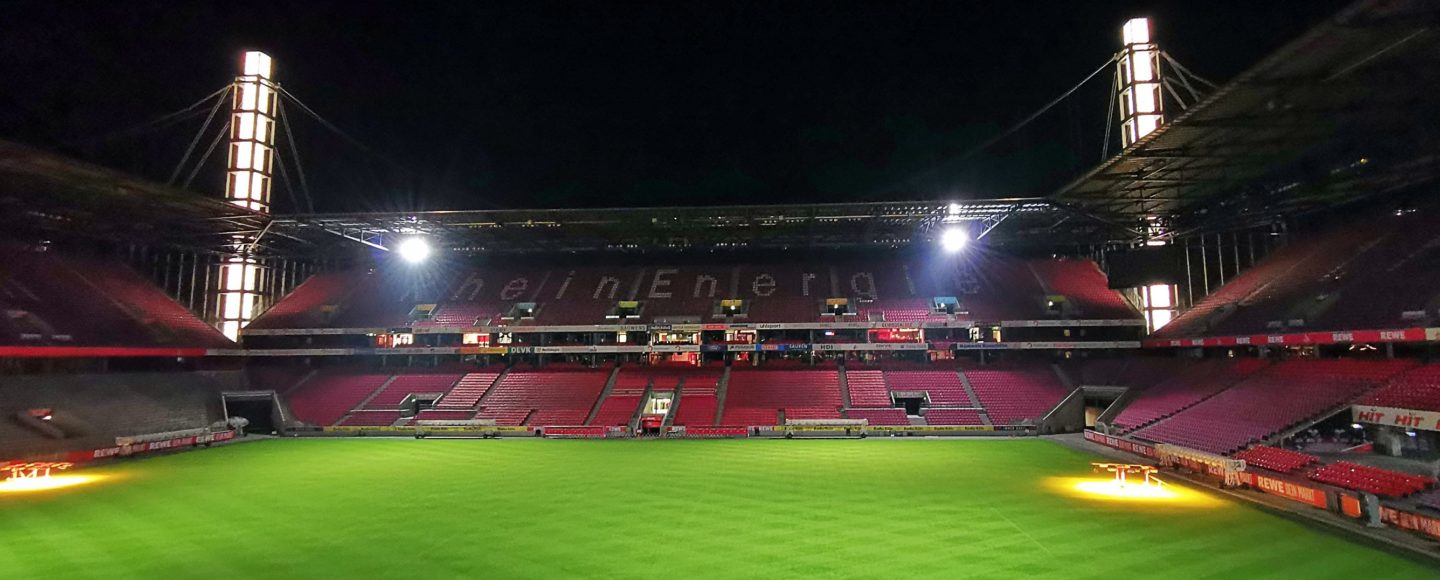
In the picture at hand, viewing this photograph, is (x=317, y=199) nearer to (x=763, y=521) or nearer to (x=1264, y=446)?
(x=763, y=521)

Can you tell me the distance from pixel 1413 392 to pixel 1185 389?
36.3 ft

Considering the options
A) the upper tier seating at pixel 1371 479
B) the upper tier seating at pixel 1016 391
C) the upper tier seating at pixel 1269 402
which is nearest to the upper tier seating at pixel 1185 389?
the upper tier seating at pixel 1269 402

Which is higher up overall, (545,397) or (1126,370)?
(1126,370)

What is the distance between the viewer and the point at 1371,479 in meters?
17.1

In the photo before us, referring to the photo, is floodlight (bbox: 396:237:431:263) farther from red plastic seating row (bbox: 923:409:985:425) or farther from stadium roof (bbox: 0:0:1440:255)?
red plastic seating row (bbox: 923:409:985:425)

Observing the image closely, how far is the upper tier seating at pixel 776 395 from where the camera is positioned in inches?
1511

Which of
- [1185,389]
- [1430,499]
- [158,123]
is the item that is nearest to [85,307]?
[158,123]

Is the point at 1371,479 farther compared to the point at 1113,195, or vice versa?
the point at 1113,195

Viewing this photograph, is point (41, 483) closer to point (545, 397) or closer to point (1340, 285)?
point (545, 397)

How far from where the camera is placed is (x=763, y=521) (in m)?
15.7

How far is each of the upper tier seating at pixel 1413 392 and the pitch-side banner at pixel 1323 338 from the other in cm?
114

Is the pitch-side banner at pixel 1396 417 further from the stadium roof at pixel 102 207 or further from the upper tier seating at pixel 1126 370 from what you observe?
the stadium roof at pixel 102 207

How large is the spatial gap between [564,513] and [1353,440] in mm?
25862

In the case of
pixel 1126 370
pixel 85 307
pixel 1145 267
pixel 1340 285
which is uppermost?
pixel 1145 267
